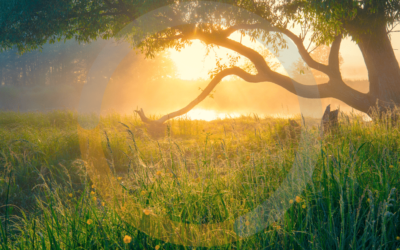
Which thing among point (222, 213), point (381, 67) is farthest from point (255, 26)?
point (222, 213)

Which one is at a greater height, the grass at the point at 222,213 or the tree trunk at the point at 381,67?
the tree trunk at the point at 381,67

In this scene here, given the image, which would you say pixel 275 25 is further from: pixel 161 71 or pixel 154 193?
pixel 161 71

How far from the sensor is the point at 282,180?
9.04 ft

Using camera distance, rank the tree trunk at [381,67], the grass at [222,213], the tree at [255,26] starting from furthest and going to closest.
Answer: the tree trunk at [381,67]
the tree at [255,26]
the grass at [222,213]

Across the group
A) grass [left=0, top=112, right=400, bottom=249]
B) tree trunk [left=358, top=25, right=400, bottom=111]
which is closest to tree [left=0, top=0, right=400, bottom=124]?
tree trunk [left=358, top=25, right=400, bottom=111]

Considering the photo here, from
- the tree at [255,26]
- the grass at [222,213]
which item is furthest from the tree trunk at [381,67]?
the grass at [222,213]

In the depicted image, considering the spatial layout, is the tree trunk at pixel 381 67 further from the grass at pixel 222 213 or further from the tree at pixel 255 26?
the grass at pixel 222 213

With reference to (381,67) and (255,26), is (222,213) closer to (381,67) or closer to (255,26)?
(255,26)

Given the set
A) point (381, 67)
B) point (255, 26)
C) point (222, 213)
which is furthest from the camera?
point (255, 26)

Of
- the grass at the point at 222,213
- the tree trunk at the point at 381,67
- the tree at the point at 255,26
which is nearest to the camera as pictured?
the grass at the point at 222,213

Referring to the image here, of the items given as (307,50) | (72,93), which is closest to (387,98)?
(307,50)

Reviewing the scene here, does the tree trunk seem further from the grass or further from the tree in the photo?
the grass

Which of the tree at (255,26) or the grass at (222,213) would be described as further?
the tree at (255,26)

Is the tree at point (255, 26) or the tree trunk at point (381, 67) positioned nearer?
the tree at point (255, 26)
